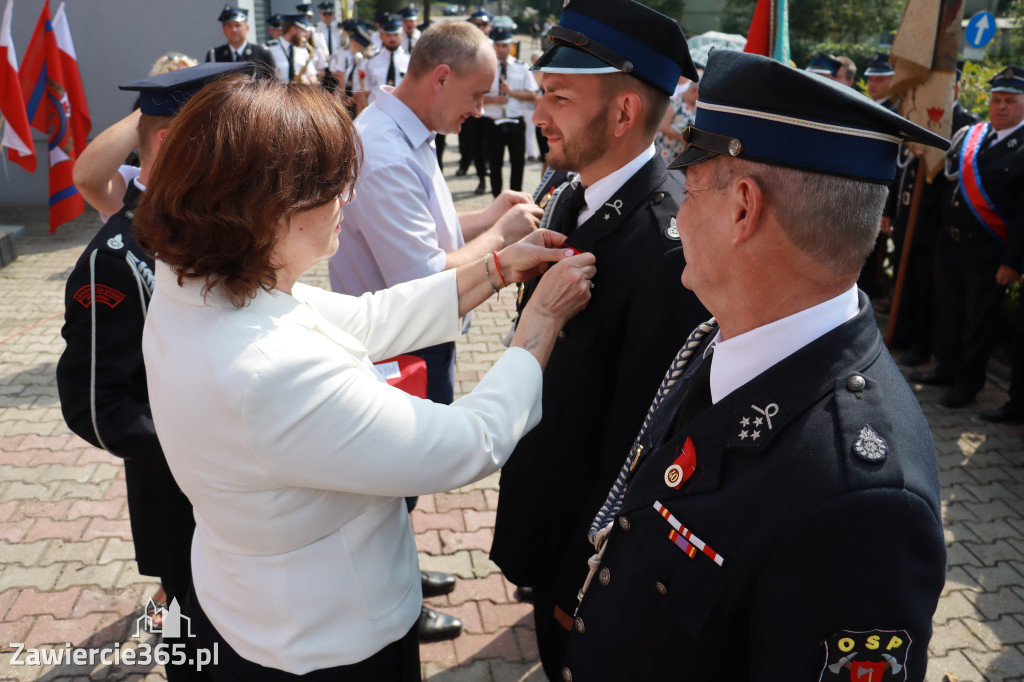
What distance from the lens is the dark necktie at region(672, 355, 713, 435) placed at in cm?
163

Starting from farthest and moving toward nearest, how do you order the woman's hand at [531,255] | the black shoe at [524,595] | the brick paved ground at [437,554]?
the black shoe at [524,595] → the brick paved ground at [437,554] → the woman's hand at [531,255]

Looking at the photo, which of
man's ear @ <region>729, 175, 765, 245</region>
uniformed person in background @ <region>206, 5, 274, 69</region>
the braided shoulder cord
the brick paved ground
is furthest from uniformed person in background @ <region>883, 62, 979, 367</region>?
uniformed person in background @ <region>206, 5, 274, 69</region>

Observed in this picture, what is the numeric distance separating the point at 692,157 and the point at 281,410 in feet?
3.25

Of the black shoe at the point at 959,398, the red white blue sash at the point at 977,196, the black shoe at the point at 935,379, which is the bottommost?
the black shoe at the point at 935,379

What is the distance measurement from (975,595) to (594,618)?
3.27 m

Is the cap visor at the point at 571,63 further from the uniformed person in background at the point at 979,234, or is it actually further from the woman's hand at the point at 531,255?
the uniformed person in background at the point at 979,234

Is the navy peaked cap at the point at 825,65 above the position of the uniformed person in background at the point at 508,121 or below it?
above

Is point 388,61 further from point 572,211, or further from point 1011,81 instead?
point 572,211

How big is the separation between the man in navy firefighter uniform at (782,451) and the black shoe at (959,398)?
538cm

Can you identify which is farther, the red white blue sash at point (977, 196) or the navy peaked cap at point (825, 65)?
the navy peaked cap at point (825, 65)

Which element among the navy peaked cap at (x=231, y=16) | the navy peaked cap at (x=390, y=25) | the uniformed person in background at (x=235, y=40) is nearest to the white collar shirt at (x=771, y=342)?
the uniformed person in background at (x=235, y=40)

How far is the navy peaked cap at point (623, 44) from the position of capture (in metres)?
2.38

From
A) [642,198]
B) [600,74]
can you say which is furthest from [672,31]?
[642,198]

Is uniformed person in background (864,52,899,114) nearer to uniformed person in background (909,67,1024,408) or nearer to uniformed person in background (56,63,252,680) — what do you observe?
uniformed person in background (909,67,1024,408)
